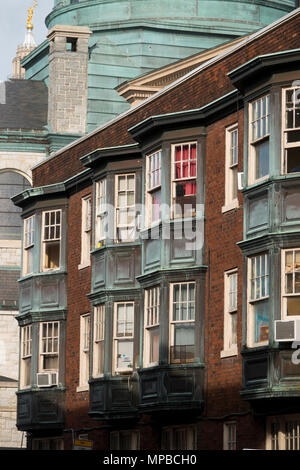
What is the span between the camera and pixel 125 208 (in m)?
37.1

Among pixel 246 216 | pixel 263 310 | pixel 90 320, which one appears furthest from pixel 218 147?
pixel 90 320

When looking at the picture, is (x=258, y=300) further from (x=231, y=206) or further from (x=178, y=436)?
(x=178, y=436)

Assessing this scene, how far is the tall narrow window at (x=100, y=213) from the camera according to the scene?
38.1 metres

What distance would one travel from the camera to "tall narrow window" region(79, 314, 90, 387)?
3938cm

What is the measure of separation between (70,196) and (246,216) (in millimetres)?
12350

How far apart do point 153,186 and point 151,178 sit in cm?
29

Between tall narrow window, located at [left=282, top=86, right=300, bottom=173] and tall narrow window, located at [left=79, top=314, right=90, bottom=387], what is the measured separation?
466 inches

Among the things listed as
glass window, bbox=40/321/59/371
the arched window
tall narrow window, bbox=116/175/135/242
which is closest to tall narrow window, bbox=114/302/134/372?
tall narrow window, bbox=116/175/135/242

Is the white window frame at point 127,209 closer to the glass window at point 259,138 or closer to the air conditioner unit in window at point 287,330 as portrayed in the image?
the glass window at point 259,138

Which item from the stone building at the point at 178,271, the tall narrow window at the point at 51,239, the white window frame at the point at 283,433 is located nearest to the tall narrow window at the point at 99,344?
the stone building at the point at 178,271

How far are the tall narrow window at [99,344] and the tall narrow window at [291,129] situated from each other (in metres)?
10.1

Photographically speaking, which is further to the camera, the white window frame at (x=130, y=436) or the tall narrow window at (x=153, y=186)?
the white window frame at (x=130, y=436)

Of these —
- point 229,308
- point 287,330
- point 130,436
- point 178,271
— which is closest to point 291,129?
point 287,330

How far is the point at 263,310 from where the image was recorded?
1156 inches
